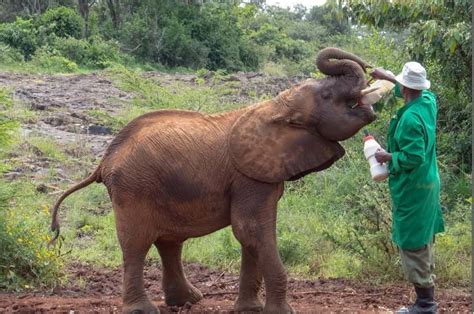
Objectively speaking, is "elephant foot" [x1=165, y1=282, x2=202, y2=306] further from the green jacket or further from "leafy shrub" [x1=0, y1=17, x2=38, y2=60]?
"leafy shrub" [x1=0, y1=17, x2=38, y2=60]

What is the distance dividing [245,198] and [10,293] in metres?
2.72

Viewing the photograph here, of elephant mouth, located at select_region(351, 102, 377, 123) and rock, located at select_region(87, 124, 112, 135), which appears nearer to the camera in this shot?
elephant mouth, located at select_region(351, 102, 377, 123)

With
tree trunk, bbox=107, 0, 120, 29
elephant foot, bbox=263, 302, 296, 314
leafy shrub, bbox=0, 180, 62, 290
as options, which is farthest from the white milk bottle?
tree trunk, bbox=107, 0, 120, 29

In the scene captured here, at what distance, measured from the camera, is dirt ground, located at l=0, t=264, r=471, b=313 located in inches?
230

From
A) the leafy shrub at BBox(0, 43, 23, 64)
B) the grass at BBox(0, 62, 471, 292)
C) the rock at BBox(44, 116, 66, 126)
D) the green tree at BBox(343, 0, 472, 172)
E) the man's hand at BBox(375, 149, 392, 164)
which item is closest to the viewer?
the man's hand at BBox(375, 149, 392, 164)

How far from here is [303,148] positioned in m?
5.15

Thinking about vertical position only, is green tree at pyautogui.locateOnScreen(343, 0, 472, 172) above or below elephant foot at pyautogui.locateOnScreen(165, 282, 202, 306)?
above

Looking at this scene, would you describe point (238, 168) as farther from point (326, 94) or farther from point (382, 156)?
point (382, 156)

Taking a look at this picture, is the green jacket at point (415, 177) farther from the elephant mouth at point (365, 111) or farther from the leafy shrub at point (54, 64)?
the leafy shrub at point (54, 64)

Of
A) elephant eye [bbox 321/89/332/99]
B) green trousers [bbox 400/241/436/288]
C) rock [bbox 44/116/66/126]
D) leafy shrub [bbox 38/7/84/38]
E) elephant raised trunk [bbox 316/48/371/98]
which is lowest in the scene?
leafy shrub [bbox 38/7/84/38]

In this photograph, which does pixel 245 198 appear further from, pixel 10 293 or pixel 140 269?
pixel 10 293

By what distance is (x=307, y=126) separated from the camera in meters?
5.17

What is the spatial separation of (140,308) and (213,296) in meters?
1.32

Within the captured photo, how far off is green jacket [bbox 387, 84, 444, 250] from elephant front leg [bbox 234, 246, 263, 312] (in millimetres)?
1025
